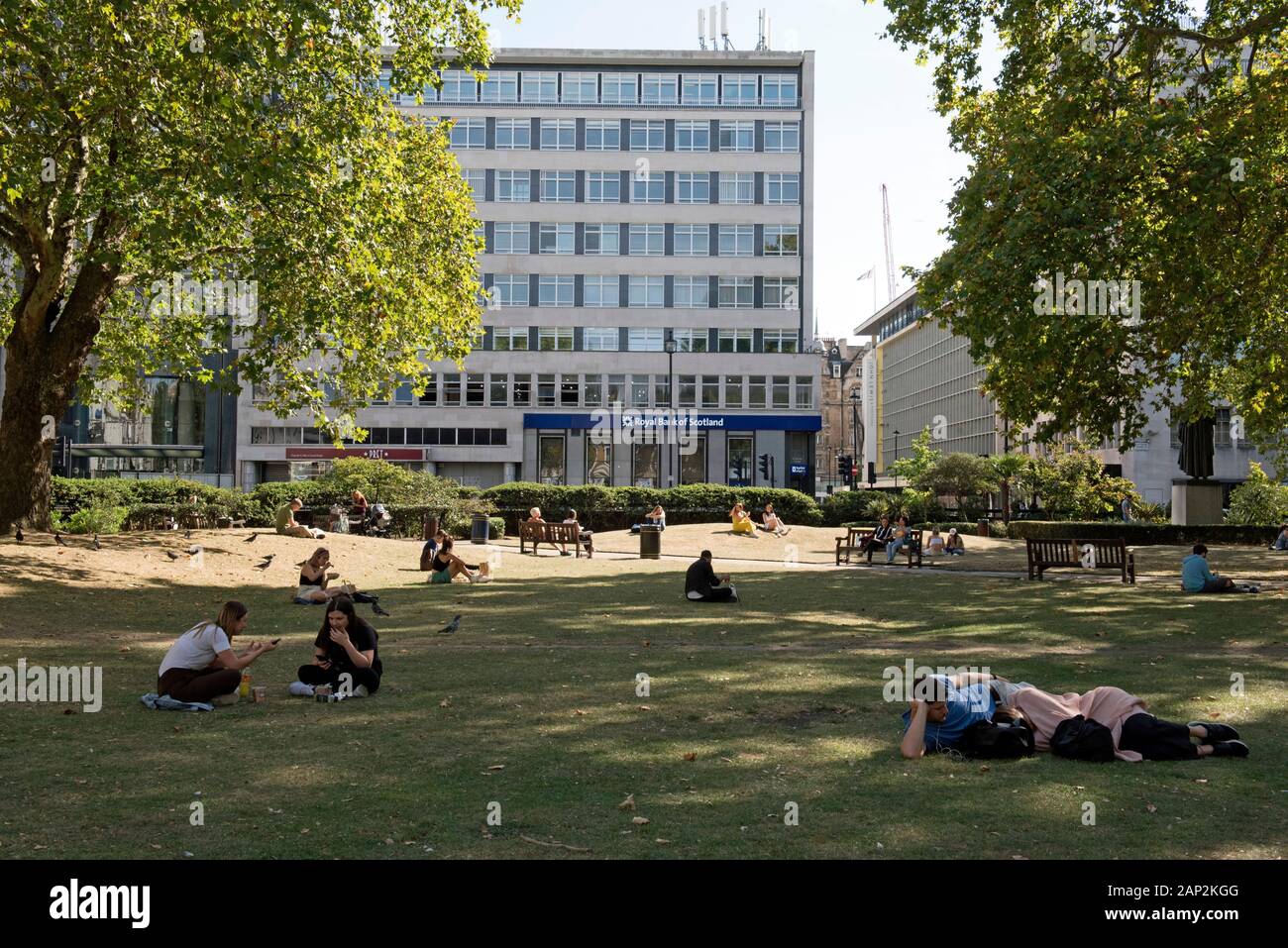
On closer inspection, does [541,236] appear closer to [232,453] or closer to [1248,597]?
[232,453]

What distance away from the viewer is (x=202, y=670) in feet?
31.7

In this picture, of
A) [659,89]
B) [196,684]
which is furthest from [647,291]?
[196,684]

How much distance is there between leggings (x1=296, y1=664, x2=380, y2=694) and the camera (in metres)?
10.1

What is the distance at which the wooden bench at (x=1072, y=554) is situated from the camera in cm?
2347

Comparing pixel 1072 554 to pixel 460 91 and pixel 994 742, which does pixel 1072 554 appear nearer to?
pixel 994 742

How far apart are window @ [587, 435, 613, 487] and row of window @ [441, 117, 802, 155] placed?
58.4 ft

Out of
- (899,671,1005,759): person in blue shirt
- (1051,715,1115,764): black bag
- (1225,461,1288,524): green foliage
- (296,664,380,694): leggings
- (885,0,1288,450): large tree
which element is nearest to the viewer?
(1051,715,1115,764): black bag

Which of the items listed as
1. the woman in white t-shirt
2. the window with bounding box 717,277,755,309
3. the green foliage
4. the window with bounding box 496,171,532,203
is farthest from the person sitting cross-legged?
the window with bounding box 496,171,532,203

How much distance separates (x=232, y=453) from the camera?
69000mm

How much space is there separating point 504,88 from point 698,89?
1178 centimetres

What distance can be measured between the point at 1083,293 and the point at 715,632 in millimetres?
9799

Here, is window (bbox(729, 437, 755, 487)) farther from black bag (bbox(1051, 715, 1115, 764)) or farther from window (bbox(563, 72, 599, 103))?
black bag (bbox(1051, 715, 1115, 764))

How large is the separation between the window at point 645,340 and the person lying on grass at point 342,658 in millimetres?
57191

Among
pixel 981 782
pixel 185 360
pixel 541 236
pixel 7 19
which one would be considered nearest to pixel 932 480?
pixel 541 236
